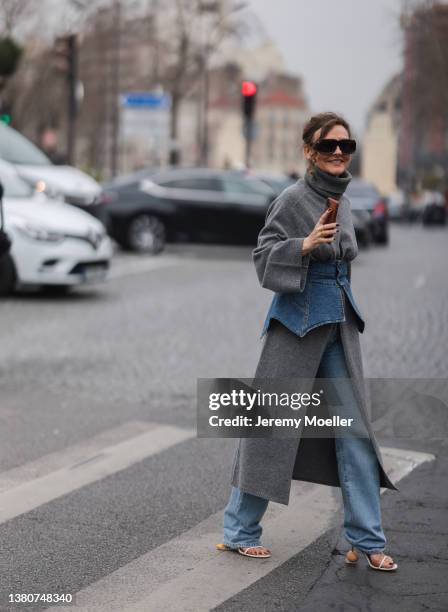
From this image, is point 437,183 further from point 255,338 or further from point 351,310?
point 351,310

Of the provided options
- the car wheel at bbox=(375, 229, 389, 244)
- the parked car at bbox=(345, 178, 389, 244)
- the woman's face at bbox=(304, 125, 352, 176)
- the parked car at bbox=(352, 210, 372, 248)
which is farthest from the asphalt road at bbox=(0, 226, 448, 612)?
the car wheel at bbox=(375, 229, 389, 244)

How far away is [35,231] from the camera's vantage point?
1348 centimetres

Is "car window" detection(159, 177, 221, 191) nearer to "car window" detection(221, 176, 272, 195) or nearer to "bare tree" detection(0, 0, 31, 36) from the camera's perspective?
"car window" detection(221, 176, 272, 195)

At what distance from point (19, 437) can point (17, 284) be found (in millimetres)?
6879

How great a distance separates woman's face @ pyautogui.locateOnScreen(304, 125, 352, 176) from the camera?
4418mm

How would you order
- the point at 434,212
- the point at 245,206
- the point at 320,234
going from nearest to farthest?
the point at 320,234, the point at 245,206, the point at 434,212

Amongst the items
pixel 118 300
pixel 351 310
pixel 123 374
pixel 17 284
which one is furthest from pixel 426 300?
pixel 351 310

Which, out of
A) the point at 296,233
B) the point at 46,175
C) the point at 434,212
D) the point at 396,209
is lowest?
the point at 396,209

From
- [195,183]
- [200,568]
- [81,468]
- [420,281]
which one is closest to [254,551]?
[200,568]

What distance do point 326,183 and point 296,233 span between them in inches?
8.4

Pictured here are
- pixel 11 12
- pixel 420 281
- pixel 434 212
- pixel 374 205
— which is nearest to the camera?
pixel 420 281

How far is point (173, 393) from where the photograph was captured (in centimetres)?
840

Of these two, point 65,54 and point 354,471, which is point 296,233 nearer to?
point 354,471

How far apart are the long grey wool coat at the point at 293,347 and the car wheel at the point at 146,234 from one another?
1676 centimetres
